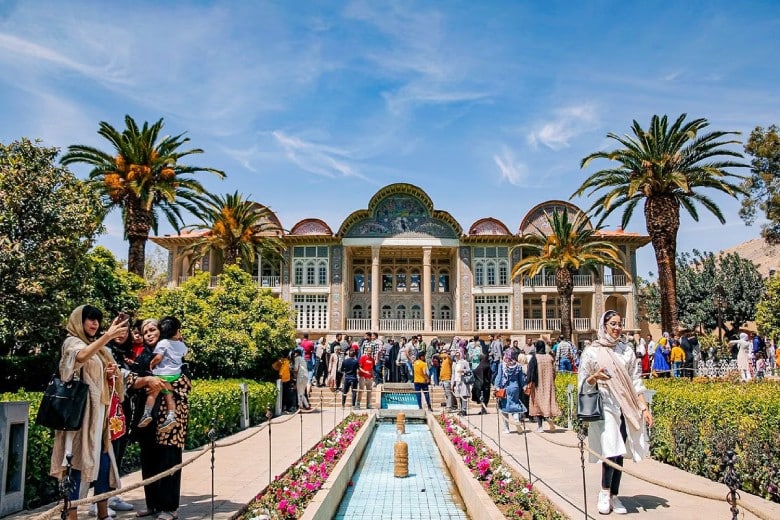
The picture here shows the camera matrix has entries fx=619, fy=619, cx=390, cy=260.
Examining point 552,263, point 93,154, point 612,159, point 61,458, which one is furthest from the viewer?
point 552,263

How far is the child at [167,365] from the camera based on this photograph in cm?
528

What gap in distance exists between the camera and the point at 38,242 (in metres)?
14.1

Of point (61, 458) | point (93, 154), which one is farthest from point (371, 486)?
point (93, 154)

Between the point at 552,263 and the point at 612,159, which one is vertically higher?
the point at 612,159

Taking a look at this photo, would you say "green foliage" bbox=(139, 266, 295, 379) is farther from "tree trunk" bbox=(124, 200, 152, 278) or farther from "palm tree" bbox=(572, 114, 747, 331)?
"palm tree" bbox=(572, 114, 747, 331)

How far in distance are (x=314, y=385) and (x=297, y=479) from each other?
13.6 meters

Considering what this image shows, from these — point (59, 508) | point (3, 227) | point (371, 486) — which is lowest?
point (371, 486)

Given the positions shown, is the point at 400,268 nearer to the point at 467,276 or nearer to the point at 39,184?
the point at 467,276

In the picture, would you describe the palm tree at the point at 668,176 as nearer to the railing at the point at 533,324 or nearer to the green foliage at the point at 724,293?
the railing at the point at 533,324

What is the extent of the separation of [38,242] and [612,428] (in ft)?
43.5

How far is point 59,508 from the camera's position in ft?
10.8

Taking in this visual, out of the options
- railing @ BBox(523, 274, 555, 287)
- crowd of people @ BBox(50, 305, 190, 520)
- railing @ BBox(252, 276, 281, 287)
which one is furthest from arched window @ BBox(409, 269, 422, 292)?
crowd of people @ BBox(50, 305, 190, 520)

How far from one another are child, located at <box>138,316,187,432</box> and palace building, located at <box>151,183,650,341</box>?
2857cm

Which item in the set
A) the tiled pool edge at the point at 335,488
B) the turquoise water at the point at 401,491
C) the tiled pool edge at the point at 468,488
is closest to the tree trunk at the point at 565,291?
the turquoise water at the point at 401,491
